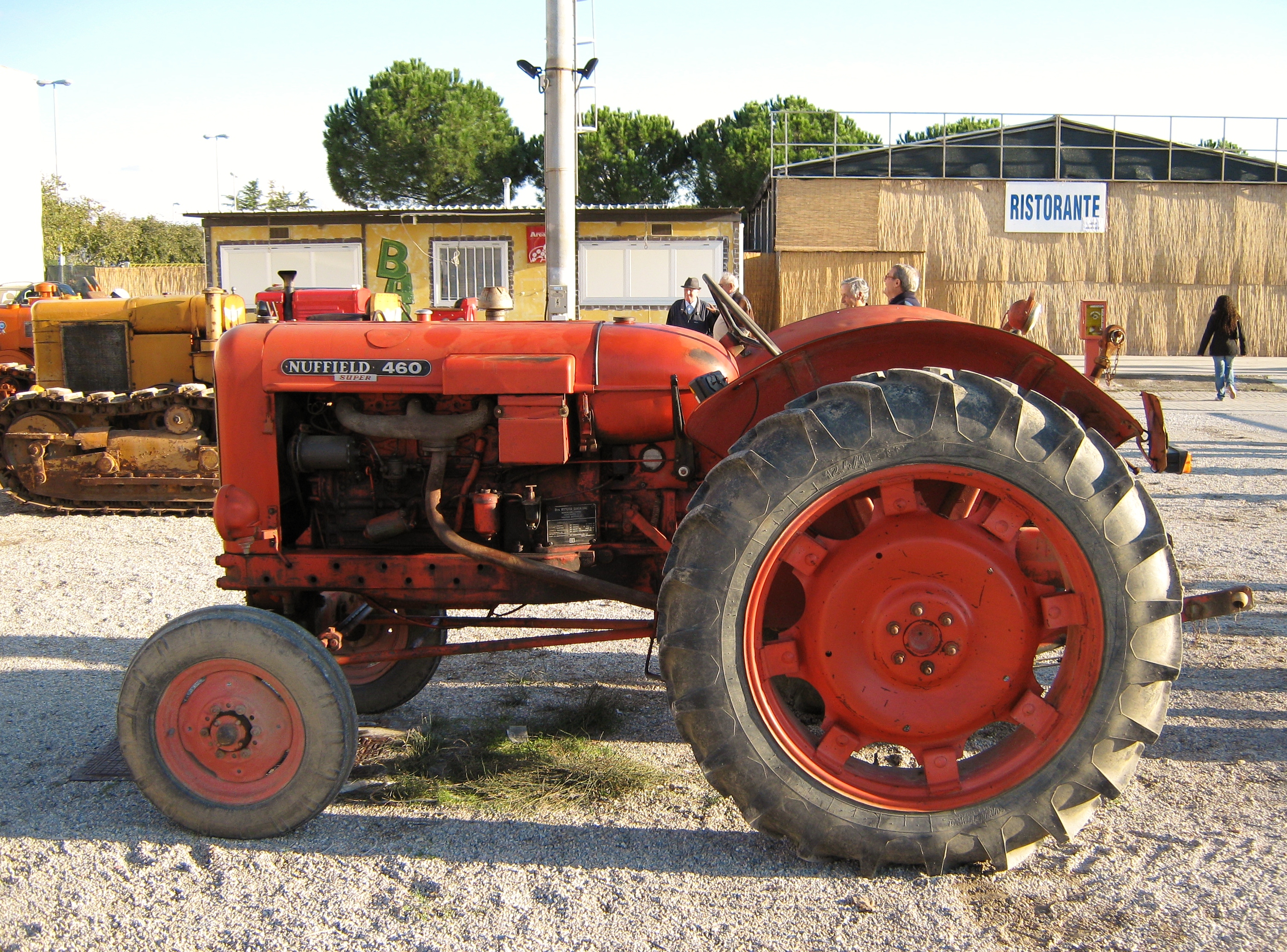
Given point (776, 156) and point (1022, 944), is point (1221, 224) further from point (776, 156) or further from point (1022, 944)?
point (1022, 944)

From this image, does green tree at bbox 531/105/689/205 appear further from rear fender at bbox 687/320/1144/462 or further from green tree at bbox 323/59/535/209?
rear fender at bbox 687/320/1144/462

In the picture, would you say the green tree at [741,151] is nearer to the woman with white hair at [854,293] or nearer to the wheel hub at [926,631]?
the woman with white hair at [854,293]

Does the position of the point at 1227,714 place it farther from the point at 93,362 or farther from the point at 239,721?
the point at 93,362

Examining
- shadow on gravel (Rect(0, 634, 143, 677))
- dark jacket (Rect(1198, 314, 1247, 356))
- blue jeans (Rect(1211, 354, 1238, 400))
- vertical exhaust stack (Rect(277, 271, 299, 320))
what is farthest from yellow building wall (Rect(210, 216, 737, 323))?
shadow on gravel (Rect(0, 634, 143, 677))

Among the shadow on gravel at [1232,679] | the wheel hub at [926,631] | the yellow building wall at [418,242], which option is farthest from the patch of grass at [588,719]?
the yellow building wall at [418,242]

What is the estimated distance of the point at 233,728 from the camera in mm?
2789

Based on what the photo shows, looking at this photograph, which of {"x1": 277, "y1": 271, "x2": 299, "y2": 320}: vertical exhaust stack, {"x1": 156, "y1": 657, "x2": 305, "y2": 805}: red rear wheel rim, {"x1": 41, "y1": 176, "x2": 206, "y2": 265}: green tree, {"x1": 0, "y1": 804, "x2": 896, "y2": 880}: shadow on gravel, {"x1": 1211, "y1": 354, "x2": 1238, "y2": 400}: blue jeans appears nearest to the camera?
{"x1": 0, "y1": 804, "x2": 896, "y2": 880}: shadow on gravel

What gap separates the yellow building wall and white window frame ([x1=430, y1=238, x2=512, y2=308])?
5cm

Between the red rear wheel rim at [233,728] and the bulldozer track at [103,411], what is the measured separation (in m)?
6.09

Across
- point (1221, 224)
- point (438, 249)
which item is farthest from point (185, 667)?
point (1221, 224)

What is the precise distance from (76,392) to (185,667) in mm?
7306

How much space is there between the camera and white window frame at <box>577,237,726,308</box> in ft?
61.3

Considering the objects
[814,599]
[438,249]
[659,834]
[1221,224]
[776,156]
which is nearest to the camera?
[814,599]

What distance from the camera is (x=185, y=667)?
9.21 feet
